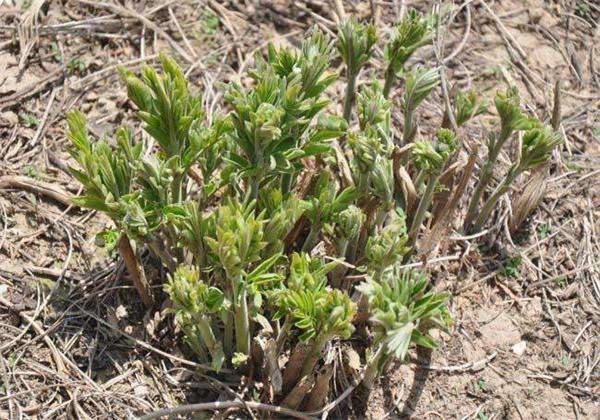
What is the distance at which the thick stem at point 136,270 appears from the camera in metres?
2.87

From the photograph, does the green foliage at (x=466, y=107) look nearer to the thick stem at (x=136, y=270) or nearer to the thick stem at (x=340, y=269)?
the thick stem at (x=340, y=269)

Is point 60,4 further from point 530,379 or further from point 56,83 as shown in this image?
point 530,379

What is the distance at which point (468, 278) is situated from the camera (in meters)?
3.50

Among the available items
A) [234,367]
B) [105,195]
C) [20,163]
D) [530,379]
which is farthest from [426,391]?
[20,163]

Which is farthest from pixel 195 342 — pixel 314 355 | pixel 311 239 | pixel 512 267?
pixel 512 267

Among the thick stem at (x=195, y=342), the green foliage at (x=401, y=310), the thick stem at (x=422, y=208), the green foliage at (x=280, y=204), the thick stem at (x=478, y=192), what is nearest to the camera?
the green foliage at (x=401, y=310)

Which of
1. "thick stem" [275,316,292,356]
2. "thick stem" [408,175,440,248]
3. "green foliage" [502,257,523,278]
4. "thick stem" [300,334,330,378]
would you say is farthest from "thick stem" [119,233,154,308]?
"green foliage" [502,257,523,278]

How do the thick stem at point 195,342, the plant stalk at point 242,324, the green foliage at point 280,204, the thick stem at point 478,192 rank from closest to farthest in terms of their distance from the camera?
the green foliage at point 280,204 → the plant stalk at point 242,324 → the thick stem at point 195,342 → the thick stem at point 478,192

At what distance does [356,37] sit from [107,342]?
1.59 meters

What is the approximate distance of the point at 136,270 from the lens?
2986 mm

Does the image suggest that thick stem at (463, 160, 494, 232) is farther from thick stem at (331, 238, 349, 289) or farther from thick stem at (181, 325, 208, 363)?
thick stem at (181, 325, 208, 363)

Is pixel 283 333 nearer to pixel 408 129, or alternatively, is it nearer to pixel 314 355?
pixel 314 355

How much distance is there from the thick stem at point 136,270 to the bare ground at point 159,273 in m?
0.08

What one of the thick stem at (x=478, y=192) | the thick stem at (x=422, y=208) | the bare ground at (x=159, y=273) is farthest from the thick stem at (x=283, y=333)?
the thick stem at (x=478, y=192)
